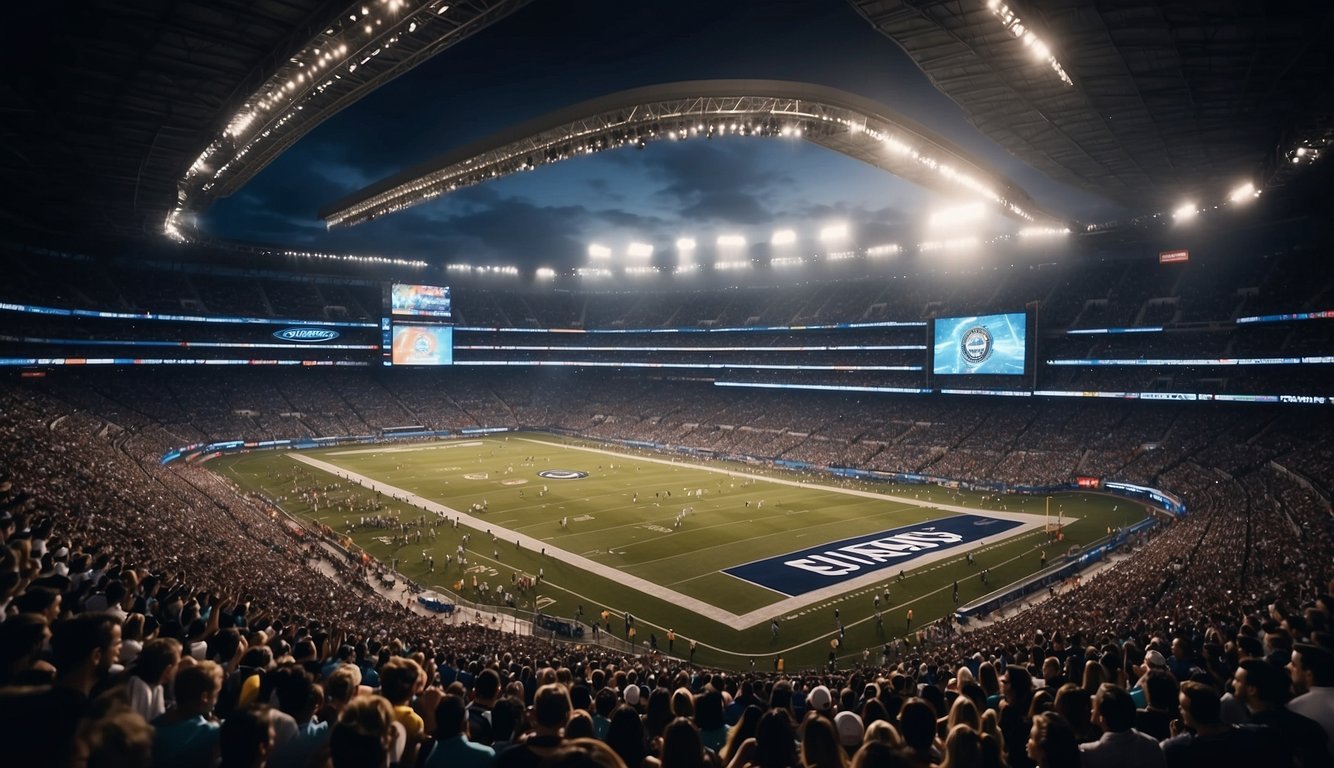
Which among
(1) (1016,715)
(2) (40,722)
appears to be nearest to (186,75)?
(2) (40,722)

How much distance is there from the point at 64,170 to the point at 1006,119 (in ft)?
151

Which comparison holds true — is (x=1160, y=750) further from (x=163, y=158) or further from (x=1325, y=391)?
(x=1325, y=391)

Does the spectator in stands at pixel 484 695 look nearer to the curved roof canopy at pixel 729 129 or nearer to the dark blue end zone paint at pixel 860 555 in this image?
the dark blue end zone paint at pixel 860 555

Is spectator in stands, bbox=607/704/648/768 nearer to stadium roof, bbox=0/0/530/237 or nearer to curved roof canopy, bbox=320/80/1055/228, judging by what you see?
stadium roof, bbox=0/0/530/237

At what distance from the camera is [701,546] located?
35.2 metres

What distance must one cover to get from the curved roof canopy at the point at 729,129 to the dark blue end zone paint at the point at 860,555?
843 inches

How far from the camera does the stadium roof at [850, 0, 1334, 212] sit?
18.9 meters

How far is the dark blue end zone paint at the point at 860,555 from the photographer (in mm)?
29953

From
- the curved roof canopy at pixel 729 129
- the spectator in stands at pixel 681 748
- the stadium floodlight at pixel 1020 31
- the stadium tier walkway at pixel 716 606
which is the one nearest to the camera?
the spectator in stands at pixel 681 748

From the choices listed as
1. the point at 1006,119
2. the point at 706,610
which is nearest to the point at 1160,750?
the point at 706,610

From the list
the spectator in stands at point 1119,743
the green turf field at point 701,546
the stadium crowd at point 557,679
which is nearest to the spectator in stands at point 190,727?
the stadium crowd at point 557,679

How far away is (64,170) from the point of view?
32531 millimetres

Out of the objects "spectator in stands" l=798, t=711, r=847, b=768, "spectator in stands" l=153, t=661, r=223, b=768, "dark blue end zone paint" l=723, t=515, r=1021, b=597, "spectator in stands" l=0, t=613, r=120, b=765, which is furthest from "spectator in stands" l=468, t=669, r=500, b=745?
"dark blue end zone paint" l=723, t=515, r=1021, b=597

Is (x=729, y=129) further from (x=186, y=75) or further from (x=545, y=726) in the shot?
(x=545, y=726)
